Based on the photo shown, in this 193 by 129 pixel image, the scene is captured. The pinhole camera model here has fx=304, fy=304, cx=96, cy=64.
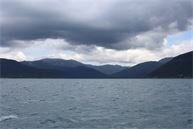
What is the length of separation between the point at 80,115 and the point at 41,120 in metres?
7.05

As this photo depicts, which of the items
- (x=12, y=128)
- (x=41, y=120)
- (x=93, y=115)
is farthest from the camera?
(x=93, y=115)

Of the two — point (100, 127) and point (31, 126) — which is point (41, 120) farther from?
point (100, 127)

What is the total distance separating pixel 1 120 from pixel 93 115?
13709 mm

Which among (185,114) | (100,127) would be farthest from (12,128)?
(185,114)

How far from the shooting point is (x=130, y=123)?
132 feet

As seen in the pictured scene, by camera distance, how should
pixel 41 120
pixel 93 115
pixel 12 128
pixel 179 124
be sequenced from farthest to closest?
1. pixel 93 115
2. pixel 41 120
3. pixel 179 124
4. pixel 12 128

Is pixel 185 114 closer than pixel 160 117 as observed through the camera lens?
No

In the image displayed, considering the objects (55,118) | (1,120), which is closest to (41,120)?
(55,118)

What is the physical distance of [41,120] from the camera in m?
42.8

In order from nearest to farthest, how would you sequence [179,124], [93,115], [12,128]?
1. [12,128]
2. [179,124]
3. [93,115]

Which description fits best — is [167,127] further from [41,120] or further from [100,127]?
[41,120]

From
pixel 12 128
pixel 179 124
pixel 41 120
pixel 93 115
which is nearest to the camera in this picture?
pixel 12 128

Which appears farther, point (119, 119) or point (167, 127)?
point (119, 119)

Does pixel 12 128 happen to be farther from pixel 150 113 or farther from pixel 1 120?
pixel 150 113
